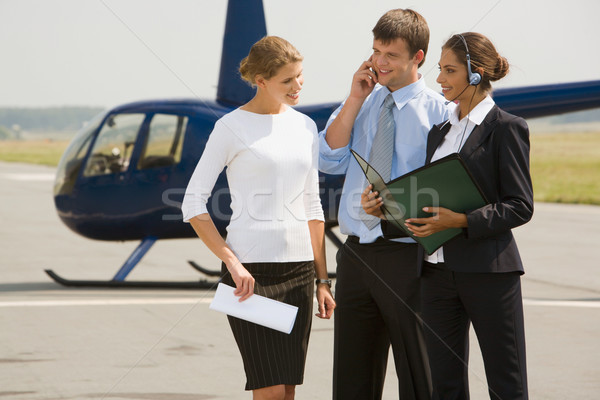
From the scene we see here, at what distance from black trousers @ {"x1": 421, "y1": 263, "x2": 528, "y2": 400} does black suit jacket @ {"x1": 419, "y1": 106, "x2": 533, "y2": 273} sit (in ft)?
0.20

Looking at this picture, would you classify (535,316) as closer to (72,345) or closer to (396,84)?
(72,345)

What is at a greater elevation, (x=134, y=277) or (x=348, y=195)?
(x=348, y=195)

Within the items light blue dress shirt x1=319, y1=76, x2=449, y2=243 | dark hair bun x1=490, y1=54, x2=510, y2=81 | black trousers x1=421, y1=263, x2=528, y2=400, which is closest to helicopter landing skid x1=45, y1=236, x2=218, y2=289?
light blue dress shirt x1=319, y1=76, x2=449, y2=243

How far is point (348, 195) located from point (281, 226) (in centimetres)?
43

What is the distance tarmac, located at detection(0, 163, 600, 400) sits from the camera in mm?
4664

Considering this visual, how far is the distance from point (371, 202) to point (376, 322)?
1.91 ft

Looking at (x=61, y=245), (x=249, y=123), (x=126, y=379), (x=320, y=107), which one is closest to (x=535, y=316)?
(x=320, y=107)

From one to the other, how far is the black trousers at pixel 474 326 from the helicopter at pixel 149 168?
5.05m

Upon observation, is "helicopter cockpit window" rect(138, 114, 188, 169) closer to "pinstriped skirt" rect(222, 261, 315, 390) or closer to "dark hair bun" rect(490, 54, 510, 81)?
"pinstriped skirt" rect(222, 261, 315, 390)

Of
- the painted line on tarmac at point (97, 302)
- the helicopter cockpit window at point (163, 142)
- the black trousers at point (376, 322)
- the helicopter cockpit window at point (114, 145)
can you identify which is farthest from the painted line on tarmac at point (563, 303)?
the black trousers at point (376, 322)

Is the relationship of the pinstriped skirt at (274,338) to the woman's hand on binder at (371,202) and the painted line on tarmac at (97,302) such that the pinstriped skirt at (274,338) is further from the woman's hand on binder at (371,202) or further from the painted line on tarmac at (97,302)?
the painted line on tarmac at (97,302)

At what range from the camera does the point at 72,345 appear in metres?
5.68

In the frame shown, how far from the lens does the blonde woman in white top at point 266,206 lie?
2887 millimetres

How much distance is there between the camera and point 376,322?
3268 millimetres
